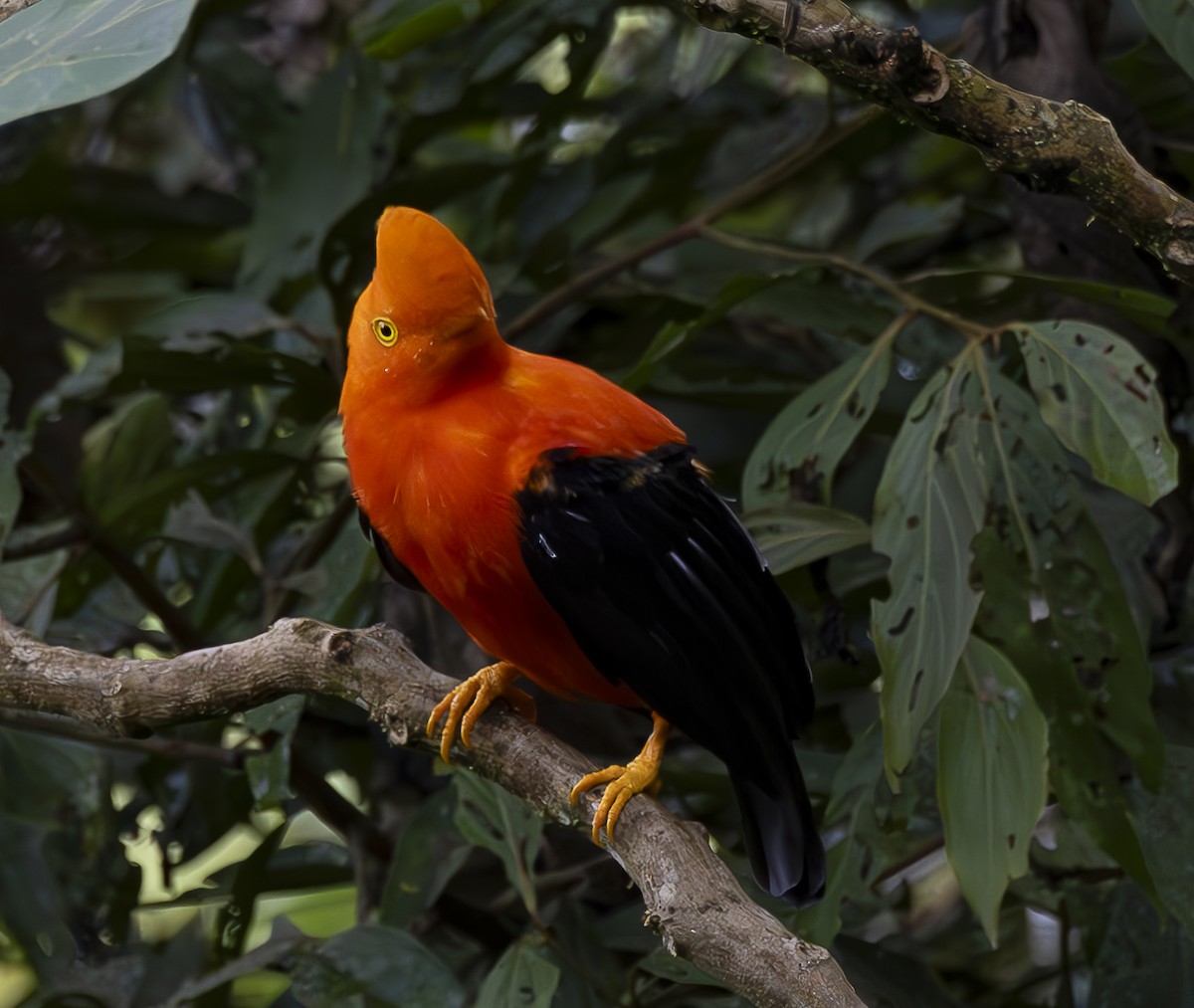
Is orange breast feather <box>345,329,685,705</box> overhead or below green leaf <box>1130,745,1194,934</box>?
overhead

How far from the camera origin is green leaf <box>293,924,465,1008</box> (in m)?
1.53

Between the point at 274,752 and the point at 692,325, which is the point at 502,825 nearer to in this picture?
the point at 274,752

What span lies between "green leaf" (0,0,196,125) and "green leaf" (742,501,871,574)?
76cm

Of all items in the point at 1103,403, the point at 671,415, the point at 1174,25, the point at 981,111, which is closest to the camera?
the point at 981,111

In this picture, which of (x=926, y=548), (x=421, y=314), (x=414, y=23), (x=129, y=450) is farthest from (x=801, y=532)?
(x=129, y=450)

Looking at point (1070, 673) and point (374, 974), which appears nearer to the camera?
point (1070, 673)

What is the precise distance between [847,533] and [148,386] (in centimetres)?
102

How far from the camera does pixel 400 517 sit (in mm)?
1311

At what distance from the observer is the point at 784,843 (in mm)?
1401

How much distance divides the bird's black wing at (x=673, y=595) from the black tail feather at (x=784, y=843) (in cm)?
4

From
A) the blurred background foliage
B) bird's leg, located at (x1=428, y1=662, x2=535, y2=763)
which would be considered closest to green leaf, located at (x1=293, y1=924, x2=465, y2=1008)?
the blurred background foliage

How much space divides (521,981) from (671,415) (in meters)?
0.85

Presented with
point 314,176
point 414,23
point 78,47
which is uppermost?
point 78,47

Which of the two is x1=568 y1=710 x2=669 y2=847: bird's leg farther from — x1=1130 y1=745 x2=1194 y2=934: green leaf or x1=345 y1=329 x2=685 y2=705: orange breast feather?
x1=1130 y1=745 x2=1194 y2=934: green leaf
